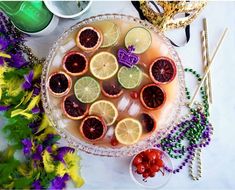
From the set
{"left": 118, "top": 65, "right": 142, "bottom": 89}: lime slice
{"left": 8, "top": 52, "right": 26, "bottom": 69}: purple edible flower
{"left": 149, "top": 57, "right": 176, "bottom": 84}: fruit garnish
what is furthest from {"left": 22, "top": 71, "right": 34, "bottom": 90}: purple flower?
{"left": 149, "top": 57, "right": 176, "bottom": 84}: fruit garnish

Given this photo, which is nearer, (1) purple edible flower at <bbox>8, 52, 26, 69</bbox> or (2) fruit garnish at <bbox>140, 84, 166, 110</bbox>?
(2) fruit garnish at <bbox>140, 84, 166, 110</bbox>

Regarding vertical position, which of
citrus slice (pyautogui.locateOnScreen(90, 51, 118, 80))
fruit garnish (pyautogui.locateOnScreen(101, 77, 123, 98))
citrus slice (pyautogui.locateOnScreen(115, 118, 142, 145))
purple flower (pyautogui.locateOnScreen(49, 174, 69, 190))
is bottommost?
purple flower (pyautogui.locateOnScreen(49, 174, 69, 190))

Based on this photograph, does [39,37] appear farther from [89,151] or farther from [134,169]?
[134,169]

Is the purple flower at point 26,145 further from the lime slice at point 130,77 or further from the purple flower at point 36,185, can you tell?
the lime slice at point 130,77

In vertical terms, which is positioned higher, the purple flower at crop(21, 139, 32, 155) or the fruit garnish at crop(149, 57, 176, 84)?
the fruit garnish at crop(149, 57, 176, 84)

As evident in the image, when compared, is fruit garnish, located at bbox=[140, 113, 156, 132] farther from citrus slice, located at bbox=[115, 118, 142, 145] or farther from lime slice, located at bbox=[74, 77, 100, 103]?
lime slice, located at bbox=[74, 77, 100, 103]

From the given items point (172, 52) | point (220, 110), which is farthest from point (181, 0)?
point (220, 110)
